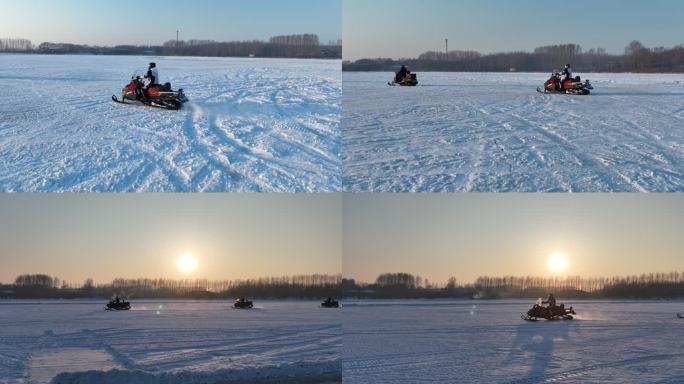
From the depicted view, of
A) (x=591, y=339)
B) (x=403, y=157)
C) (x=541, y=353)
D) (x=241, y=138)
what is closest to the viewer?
(x=403, y=157)

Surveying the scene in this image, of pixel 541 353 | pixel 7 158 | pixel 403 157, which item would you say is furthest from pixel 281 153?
pixel 541 353

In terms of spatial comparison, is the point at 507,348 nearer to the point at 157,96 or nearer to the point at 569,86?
the point at 569,86

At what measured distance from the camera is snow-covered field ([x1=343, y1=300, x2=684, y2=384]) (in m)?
11.5

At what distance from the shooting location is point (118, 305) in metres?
20.9

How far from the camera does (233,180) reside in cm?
1029

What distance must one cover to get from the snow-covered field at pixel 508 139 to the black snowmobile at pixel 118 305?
9.40 metres

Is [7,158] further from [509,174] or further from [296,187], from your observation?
[509,174]

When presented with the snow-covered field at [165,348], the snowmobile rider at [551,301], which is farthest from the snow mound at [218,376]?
the snowmobile rider at [551,301]

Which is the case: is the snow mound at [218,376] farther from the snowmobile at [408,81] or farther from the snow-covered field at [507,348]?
the snowmobile at [408,81]

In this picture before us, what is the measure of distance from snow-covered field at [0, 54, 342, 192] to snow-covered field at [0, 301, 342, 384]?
305 centimetres

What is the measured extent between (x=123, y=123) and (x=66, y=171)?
7.41 feet

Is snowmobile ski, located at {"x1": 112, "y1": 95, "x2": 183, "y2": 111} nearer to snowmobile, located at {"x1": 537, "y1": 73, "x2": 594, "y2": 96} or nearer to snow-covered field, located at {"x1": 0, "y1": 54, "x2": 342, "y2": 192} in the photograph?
snow-covered field, located at {"x1": 0, "y1": 54, "x2": 342, "y2": 192}

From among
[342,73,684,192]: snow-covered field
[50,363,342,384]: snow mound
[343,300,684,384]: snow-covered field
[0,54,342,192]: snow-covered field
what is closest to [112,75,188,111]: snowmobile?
[0,54,342,192]: snow-covered field

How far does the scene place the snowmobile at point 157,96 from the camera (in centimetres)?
1365
